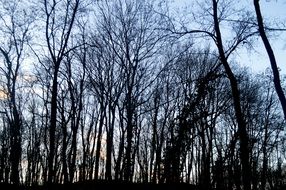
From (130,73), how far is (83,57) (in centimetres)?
393

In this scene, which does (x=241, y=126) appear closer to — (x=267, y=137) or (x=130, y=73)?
(x=130, y=73)

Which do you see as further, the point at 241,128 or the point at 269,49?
the point at 241,128

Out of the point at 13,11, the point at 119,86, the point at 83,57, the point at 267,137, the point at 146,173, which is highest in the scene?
the point at 13,11

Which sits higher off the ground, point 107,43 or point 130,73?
point 107,43

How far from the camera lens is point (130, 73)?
26875 millimetres

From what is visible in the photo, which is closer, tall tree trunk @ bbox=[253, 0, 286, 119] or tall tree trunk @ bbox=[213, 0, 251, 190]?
tall tree trunk @ bbox=[253, 0, 286, 119]

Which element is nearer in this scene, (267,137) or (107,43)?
(107,43)

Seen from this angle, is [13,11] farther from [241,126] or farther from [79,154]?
[79,154]

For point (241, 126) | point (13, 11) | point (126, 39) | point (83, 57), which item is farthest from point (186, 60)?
point (241, 126)

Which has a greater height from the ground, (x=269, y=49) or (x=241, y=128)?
(x=269, y=49)

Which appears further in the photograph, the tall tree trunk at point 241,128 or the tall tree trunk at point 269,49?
the tall tree trunk at point 241,128

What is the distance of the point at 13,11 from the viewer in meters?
26.0

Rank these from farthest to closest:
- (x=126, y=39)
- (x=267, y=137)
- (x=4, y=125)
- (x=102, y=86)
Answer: (x=4, y=125)
(x=267, y=137)
(x=102, y=86)
(x=126, y=39)

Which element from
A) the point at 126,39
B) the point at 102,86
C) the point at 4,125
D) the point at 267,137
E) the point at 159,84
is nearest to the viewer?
the point at 126,39
